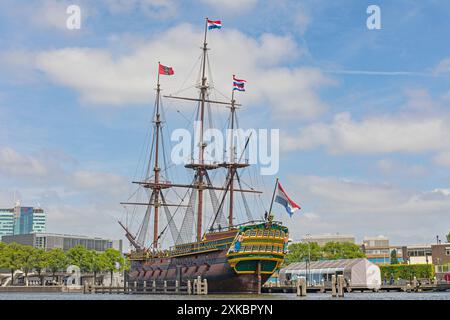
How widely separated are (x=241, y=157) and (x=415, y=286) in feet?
117

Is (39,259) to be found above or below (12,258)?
below

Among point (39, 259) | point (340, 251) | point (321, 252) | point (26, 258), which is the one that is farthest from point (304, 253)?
point (26, 258)

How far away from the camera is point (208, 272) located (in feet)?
269

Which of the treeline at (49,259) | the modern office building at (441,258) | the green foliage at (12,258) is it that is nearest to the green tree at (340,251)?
the modern office building at (441,258)

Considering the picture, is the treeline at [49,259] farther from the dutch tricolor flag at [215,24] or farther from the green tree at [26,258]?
the dutch tricolor flag at [215,24]

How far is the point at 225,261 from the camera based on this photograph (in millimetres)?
77375

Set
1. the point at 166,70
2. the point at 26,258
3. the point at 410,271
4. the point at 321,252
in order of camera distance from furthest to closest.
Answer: the point at 321,252, the point at 26,258, the point at 410,271, the point at 166,70

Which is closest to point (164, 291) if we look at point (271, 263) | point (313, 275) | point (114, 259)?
point (271, 263)

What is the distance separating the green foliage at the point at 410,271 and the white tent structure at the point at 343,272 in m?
20.9

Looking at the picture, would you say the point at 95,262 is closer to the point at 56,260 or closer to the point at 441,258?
the point at 56,260

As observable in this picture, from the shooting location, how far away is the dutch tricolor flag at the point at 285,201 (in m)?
66.0

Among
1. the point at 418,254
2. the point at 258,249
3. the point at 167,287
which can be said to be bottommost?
the point at 167,287

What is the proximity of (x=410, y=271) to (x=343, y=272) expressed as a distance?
88.7 ft
